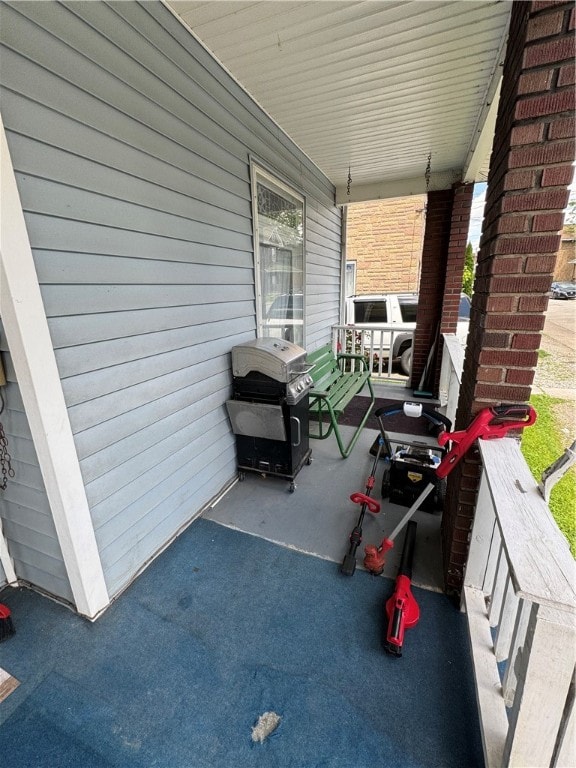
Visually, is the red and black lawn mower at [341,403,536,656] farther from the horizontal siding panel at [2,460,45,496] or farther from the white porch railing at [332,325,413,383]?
the white porch railing at [332,325,413,383]

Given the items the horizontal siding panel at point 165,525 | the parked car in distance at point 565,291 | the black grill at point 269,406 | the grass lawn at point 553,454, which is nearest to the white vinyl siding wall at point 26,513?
the horizontal siding panel at point 165,525

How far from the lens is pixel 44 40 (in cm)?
123

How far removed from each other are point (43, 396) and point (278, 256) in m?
2.59

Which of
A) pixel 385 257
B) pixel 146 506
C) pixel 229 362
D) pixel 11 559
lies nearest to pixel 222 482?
pixel 146 506

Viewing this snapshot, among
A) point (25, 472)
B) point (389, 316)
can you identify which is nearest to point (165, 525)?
point (25, 472)

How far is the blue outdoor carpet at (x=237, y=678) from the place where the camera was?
115 cm

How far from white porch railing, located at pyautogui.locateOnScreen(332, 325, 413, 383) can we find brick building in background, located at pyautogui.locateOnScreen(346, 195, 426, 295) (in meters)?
2.78

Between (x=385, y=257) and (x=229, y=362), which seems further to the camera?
(x=385, y=257)

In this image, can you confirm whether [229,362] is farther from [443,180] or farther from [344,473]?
[443,180]

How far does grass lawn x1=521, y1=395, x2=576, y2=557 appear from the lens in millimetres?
2143

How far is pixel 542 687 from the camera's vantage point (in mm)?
839

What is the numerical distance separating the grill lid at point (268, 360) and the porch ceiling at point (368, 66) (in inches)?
71.9

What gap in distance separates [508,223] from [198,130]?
6.12 ft

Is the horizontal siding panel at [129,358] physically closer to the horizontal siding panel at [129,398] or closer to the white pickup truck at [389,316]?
the horizontal siding panel at [129,398]
